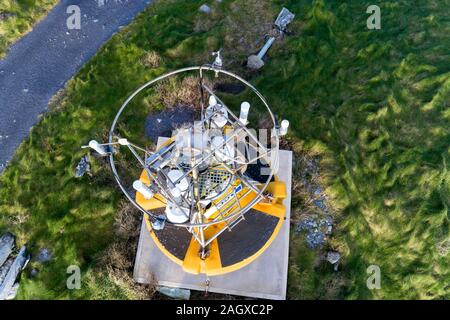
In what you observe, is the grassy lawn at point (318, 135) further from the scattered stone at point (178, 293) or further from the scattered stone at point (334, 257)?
the scattered stone at point (178, 293)

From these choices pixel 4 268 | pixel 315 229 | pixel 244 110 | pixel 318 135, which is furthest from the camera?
pixel 318 135

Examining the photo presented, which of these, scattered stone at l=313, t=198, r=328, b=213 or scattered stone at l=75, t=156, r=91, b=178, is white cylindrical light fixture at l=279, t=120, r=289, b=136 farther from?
scattered stone at l=75, t=156, r=91, b=178

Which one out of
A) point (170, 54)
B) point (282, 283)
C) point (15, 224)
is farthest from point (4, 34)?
point (282, 283)

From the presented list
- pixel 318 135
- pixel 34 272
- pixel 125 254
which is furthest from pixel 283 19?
pixel 34 272

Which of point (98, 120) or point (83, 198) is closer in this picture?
point (83, 198)

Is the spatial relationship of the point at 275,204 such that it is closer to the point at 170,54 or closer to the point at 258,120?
the point at 258,120

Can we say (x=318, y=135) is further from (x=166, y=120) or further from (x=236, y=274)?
(x=236, y=274)

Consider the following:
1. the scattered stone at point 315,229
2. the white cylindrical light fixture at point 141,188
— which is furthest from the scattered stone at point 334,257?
Result: the white cylindrical light fixture at point 141,188
